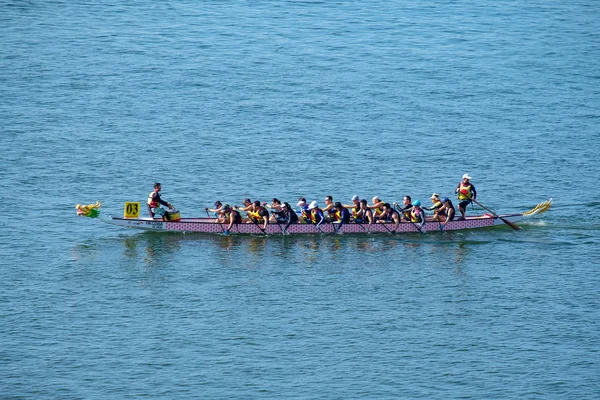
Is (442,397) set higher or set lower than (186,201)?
lower

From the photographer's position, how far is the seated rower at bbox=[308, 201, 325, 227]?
60.0 m

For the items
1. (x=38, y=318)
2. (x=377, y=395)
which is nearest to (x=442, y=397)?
(x=377, y=395)

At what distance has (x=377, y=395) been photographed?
4338 cm

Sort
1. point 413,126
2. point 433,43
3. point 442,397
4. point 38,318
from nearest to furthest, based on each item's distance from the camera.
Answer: point 442,397 → point 38,318 → point 413,126 → point 433,43

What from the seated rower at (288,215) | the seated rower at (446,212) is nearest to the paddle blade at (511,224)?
the seated rower at (446,212)

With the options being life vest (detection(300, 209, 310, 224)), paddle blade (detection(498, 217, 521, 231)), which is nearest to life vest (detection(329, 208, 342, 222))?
life vest (detection(300, 209, 310, 224))

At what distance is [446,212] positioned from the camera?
198ft

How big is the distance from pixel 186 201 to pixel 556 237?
22.9m

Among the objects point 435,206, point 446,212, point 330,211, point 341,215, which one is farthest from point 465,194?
point 330,211

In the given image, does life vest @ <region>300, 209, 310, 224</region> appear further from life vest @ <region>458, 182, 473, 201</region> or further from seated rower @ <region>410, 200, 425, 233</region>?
life vest @ <region>458, 182, 473, 201</region>

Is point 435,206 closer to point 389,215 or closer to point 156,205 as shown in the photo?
point 389,215

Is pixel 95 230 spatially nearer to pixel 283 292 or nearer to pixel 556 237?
pixel 283 292

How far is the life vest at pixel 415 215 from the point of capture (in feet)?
198

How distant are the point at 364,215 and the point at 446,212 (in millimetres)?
4666
